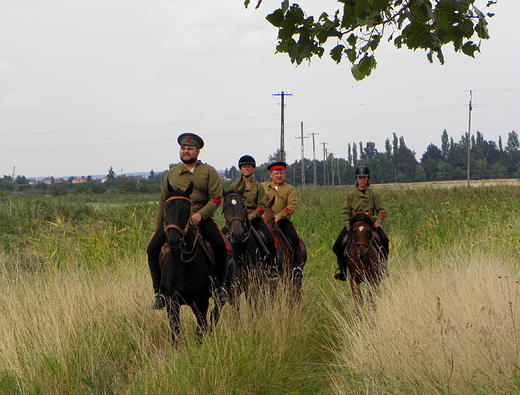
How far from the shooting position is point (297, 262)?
9.12m

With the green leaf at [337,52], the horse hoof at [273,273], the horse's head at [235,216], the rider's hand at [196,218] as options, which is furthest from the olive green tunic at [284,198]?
the green leaf at [337,52]

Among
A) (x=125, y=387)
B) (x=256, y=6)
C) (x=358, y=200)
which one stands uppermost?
(x=256, y=6)

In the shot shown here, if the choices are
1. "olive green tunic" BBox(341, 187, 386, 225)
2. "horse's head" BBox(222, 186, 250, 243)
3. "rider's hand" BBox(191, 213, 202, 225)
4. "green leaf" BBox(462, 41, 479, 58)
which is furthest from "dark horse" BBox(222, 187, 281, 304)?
"green leaf" BBox(462, 41, 479, 58)

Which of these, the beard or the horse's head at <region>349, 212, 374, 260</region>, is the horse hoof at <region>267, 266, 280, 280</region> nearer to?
the horse's head at <region>349, 212, 374, 260</region>

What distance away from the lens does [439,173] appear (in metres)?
119

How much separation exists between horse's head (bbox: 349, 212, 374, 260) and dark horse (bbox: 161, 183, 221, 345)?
2.38 m

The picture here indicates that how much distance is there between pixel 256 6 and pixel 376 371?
3281 millimetres

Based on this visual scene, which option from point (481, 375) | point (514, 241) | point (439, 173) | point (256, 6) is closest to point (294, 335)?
point (481, 375)

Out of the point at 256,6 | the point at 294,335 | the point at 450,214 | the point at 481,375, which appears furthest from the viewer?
the point at 450,214

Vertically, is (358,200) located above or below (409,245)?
above

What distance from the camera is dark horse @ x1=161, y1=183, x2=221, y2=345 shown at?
5979 millimetres

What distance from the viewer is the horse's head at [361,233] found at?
7.86m

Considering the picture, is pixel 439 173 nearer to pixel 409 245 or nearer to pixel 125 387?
pixel 409 245

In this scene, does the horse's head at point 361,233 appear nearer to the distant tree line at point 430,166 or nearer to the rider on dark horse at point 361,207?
the rider on dark horse at point 361,207
